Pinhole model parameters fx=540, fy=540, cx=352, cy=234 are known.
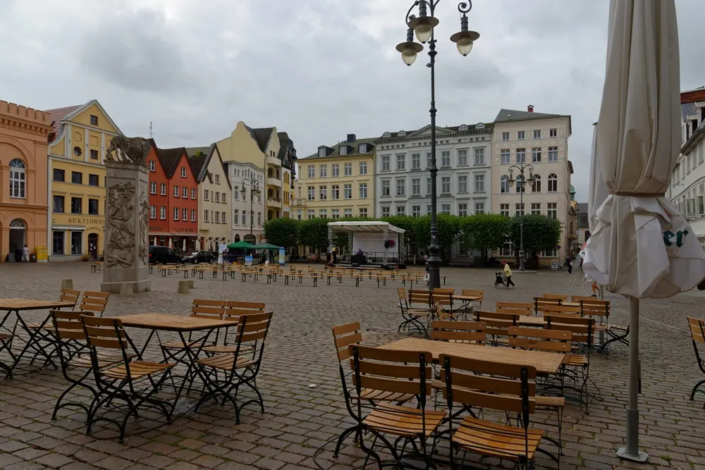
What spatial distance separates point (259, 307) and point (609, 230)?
4.52m

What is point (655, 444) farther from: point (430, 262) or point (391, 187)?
point (391, 187)

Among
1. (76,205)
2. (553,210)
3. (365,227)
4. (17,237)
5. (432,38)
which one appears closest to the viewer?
(432,38)

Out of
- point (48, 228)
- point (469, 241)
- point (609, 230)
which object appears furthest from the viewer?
point (469, 241)

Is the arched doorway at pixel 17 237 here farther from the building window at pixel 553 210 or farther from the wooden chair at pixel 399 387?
the building window at pixel 553 210

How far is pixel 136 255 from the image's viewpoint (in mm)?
18375

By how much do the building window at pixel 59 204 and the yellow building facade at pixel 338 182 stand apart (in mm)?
30818

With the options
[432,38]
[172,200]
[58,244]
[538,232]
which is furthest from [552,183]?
[58,244]

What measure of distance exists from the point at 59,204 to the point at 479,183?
43.9 meters

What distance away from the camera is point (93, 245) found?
53.4m

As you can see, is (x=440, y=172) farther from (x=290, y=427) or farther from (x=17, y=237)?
(x=290, y=427)

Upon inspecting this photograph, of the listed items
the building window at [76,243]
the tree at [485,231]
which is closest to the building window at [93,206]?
the building window at [76,243]

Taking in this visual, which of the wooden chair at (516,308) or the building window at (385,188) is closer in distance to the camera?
the wooden chair at (516,308)

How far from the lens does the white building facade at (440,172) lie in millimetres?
62344

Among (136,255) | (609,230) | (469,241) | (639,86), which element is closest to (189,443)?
(609,230)
